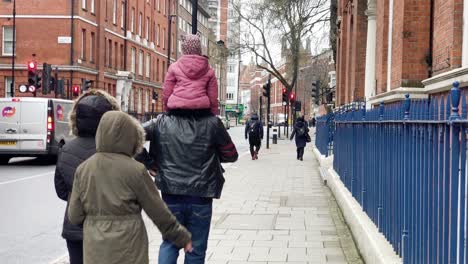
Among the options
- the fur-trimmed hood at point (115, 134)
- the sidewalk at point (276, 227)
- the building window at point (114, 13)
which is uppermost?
the building window at point (114, 13)

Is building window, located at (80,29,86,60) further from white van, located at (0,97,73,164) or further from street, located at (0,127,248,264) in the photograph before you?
street, located at (0,127,248,264)

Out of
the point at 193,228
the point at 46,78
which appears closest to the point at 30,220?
the point at 193,228

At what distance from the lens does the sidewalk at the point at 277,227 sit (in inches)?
261

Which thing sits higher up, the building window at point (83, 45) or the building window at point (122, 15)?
the building window at point (122, 15)

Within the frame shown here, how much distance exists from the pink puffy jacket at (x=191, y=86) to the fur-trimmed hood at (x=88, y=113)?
54cm

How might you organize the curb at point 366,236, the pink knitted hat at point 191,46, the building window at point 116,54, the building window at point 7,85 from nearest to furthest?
the pink knitted hat at point 191,46
the curb at point 366,236
the building window at point 7,85
the building window at point 116,54

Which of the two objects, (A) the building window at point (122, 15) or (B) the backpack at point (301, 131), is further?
(A) the building window at point (122, 15)

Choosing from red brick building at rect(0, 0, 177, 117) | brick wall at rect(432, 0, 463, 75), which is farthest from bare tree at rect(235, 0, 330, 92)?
brick wall at rect(432, 0, 463, 75)

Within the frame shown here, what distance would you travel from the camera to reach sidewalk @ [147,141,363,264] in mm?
6633

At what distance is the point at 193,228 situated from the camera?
457 centimetres

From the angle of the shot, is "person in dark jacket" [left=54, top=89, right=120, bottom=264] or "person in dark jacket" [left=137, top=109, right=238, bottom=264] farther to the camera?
"person in dark jacket" [left=137, top=109, right=238, bottom=264]

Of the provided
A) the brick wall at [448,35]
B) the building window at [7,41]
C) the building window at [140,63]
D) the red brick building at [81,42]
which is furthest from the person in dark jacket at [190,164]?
the building window at [140,63]

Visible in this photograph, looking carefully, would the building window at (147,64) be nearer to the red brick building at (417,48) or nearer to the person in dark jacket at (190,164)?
the red brick building at (417,48)

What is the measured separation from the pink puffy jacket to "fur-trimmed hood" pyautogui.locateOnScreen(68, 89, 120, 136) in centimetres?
54
